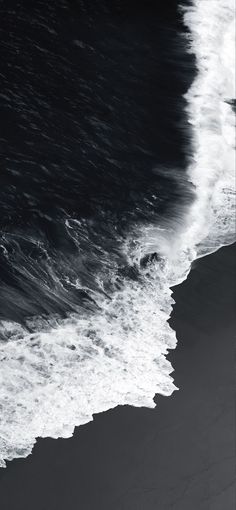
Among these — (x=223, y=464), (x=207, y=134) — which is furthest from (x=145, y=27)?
(x=223, y=464)

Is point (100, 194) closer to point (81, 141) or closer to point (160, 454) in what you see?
point (81, 141)

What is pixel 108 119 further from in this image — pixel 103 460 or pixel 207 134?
pixel 103 460

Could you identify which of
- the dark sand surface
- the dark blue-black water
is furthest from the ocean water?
the dark sand surface

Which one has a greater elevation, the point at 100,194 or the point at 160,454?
the point at 100,194

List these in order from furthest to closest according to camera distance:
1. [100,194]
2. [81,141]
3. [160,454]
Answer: [81,141], [100,194], [160,454]

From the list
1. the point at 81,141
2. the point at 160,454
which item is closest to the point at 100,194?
the point at 81,141

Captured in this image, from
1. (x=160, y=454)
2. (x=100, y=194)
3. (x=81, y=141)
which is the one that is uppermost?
(x=81, y=141)
